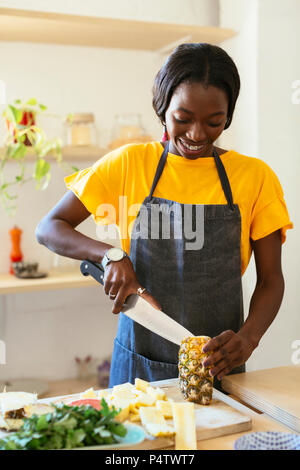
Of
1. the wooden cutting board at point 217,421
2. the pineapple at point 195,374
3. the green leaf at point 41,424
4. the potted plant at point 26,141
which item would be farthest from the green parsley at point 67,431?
the potted plant at point 26,141

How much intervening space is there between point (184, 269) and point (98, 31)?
1.53 meters

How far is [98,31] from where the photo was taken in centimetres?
255

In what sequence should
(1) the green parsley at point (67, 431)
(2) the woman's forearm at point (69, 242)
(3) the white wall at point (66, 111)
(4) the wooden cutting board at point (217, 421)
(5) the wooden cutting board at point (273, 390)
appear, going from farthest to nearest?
(3) the white wall at point (66, 111) < (2) the woman's forearm at point (69, 242) < (5) the wooden cutting board at point (273, 390) < (4) the wooden cutting board at point (217, 421) < (1) the green parsley at point (67, 431)

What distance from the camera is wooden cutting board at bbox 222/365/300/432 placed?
1.16 metres

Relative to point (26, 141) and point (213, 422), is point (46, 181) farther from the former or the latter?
point (213, 422)

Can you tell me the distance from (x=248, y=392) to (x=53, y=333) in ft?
5.98

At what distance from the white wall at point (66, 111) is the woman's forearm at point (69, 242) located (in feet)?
4.59

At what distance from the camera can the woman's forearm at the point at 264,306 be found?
139cm

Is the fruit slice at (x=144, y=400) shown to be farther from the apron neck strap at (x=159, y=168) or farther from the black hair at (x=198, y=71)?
the black hair at (x=198, y=71)

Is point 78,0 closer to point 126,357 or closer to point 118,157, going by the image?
point 118,157

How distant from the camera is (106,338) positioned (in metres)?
3.05
